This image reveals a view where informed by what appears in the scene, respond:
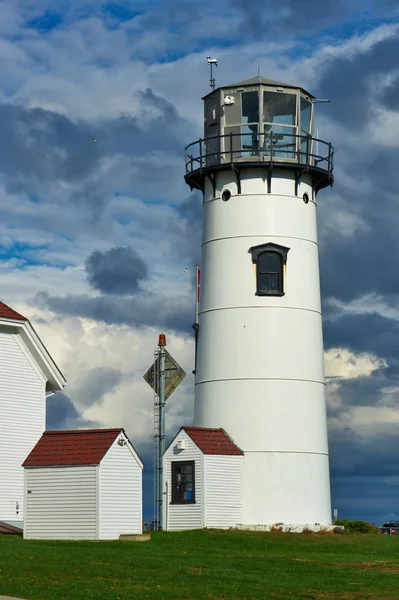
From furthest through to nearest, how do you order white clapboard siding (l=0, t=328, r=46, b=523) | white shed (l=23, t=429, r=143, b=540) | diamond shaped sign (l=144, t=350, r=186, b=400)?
1. diamond shaped sign (l=144, t=350, r=186, b=400)
2. white clapboard siding (l=0, t=328, r=46, b=523)
3. white shed (l=23, t=429, r=143, b=540)

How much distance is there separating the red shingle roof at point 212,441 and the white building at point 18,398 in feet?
18.0

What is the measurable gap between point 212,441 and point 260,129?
40.0 ft

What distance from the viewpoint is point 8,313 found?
128ft

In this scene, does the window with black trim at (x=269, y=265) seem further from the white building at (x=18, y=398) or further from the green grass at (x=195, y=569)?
the green grass at (x=195, y=569)

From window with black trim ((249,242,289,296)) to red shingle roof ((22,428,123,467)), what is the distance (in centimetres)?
979

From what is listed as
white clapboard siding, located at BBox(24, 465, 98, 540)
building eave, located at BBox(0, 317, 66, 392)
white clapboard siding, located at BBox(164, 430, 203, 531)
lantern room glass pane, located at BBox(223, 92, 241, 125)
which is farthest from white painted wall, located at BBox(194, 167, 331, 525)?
white clapboard siding, located at BBox(24, 465, 98, 540)

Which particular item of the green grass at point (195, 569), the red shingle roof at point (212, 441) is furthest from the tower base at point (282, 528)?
the green grass at point (195, 569)

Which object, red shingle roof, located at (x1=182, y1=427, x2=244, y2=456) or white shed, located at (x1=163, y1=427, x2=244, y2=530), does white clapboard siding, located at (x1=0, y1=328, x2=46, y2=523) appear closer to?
Result: white shed, located at (x1=163, y1=427, x2=244, y2=530)

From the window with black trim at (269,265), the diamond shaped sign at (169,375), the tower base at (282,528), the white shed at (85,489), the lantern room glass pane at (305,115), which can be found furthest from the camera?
the diamond shaped sign at (169,375)

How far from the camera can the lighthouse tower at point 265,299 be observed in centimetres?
4181

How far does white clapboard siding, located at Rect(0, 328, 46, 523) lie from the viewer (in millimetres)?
38562

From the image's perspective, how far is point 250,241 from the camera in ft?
141

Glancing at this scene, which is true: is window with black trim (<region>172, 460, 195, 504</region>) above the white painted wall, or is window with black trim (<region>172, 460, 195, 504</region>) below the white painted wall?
below

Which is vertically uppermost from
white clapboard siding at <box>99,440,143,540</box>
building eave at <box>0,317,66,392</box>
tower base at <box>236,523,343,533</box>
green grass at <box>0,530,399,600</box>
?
building eave at <box>0,317,66,392</box>
